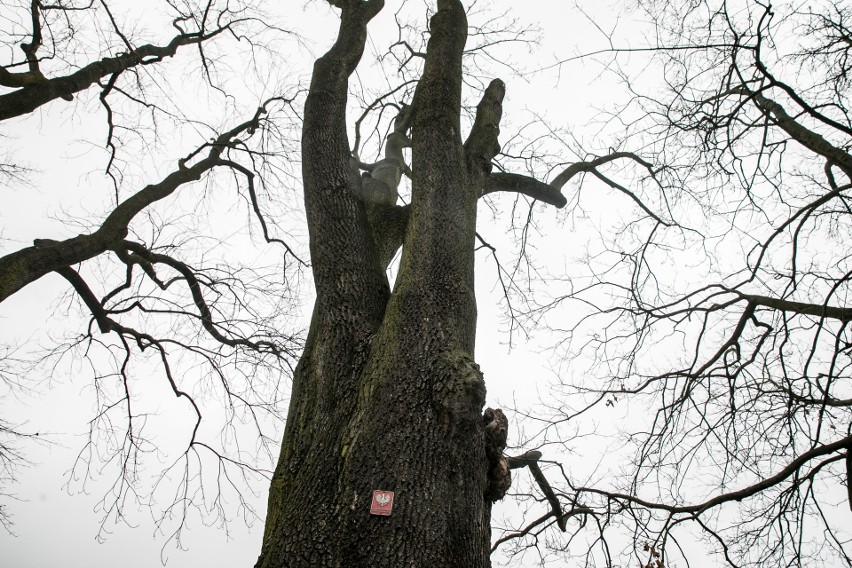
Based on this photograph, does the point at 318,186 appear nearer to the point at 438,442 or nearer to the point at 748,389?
the point at 438,442

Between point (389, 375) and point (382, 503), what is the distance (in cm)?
55

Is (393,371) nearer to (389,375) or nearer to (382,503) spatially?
(389,375)

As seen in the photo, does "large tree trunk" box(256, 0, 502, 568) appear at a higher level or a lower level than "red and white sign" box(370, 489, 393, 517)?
higher

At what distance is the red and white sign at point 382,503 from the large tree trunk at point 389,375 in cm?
2

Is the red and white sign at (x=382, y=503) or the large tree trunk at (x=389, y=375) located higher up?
the large tree trunk at (x=389, y=375)

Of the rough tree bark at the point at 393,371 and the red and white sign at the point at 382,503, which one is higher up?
the rough tree bark at the point at 393,371

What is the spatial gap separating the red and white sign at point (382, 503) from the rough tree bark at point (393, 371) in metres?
0.03

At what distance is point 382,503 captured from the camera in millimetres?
2020

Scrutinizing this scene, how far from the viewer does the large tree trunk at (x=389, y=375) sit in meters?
2.02

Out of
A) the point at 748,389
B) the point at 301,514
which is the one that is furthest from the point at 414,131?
the point at 748,389

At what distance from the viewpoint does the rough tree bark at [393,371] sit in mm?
2029

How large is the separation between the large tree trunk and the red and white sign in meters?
0.02

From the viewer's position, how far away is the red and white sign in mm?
2006

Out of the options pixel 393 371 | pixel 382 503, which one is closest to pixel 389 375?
pixel 393 371
